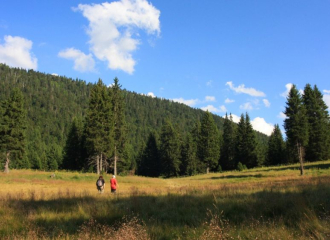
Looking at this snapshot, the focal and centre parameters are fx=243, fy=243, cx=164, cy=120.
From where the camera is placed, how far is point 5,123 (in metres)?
40.9

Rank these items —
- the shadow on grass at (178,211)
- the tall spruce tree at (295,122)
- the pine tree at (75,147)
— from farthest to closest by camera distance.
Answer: the pine tree at (75,147), the tall spruce tree at (295,122), the shadow on grass at (178,211)

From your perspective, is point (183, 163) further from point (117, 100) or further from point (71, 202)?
point (71, 202)

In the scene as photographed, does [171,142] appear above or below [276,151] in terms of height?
above

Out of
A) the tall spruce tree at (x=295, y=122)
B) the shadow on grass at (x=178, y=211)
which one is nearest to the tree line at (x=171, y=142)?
the tall spruce tree at (x=295, y=122)

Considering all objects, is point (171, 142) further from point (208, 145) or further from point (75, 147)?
point (75, 147)

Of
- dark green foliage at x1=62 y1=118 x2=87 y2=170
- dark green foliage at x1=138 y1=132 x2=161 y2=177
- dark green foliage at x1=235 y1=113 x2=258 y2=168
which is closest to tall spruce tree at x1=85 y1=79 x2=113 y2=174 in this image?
dark green foliage at x1=62 y1=118 x2=87 y2=170

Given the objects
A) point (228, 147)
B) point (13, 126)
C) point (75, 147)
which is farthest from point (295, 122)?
point (75, 147)

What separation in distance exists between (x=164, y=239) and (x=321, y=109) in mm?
59942

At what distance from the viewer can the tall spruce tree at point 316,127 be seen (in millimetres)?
51906

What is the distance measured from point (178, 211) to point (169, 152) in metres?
64.6

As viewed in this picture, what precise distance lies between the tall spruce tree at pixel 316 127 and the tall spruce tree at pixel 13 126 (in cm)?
5586

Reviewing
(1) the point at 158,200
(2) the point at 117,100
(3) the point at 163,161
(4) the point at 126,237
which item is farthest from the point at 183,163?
(4) the point at 126,237

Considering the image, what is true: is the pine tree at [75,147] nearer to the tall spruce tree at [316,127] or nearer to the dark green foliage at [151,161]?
the dark green foliage at [151,161]

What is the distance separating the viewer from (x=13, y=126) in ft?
136
